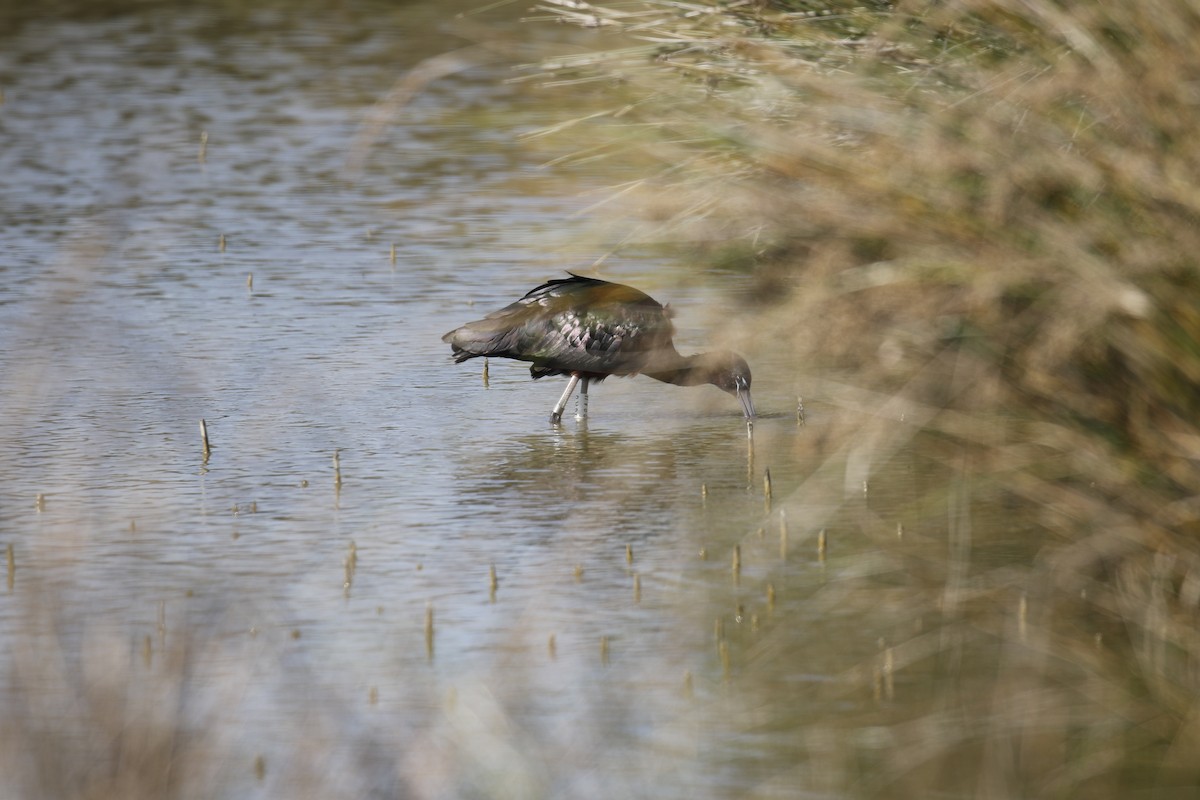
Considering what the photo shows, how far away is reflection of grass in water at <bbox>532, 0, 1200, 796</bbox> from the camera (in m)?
4.97

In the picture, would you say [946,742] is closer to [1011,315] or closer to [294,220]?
[1011,315]

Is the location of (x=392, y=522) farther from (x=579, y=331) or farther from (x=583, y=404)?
(x=583, y=404)

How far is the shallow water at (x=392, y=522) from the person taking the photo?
16.9 feet

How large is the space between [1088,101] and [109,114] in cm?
1469

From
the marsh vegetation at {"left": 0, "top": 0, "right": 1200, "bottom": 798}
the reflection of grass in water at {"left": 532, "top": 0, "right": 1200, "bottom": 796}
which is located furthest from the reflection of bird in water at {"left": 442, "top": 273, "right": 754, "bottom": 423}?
the reflection of grass in water at {"left": 532, "top": 0, "right": 1200, "bottom": 796}

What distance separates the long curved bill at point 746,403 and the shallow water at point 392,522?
2.9 inches

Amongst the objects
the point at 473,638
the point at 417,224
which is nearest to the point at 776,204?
the point at 473,638

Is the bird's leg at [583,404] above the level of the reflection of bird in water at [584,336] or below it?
below

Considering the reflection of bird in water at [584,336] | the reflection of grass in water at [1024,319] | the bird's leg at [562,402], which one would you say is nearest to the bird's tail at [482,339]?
the reflection of bird in water at [584,336]

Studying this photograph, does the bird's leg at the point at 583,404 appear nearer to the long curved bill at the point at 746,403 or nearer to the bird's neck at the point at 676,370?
the bird's neck at the point at 676,370

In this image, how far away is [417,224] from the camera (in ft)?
45.6

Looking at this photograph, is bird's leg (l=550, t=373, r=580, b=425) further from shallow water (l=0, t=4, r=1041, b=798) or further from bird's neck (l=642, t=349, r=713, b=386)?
bird's neck (l=642, t=349, r=713, b=386)

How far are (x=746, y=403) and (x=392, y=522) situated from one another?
1996 millimetres

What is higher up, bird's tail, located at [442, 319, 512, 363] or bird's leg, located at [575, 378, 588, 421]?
bird's tail, located at [442, 319, 512, 363]
